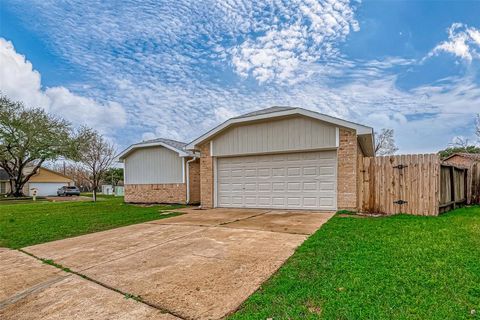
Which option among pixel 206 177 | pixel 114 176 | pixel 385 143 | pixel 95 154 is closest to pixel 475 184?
pixel 206 177

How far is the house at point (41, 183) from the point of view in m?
38.3

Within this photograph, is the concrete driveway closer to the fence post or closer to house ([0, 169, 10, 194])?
the fence post

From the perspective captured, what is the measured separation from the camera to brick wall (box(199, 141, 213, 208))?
1191cm

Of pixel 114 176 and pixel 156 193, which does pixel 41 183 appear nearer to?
pixel 114 176

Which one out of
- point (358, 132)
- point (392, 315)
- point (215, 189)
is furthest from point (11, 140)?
point (392, 315)

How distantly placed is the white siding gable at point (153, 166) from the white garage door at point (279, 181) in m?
3.48

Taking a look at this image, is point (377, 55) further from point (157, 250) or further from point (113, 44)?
point (157, 250)

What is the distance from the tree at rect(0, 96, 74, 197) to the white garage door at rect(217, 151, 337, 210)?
24724 mm

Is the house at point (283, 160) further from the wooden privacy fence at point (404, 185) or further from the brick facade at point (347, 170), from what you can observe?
the wooden privacy fence at point (404, 185)

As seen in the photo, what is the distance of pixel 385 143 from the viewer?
31938 millimetres

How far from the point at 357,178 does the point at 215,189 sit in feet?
18.4

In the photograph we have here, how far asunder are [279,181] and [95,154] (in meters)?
17.9

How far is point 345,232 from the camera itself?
5.77 metres

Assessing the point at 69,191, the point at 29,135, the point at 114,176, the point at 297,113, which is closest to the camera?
the point at 297,113
